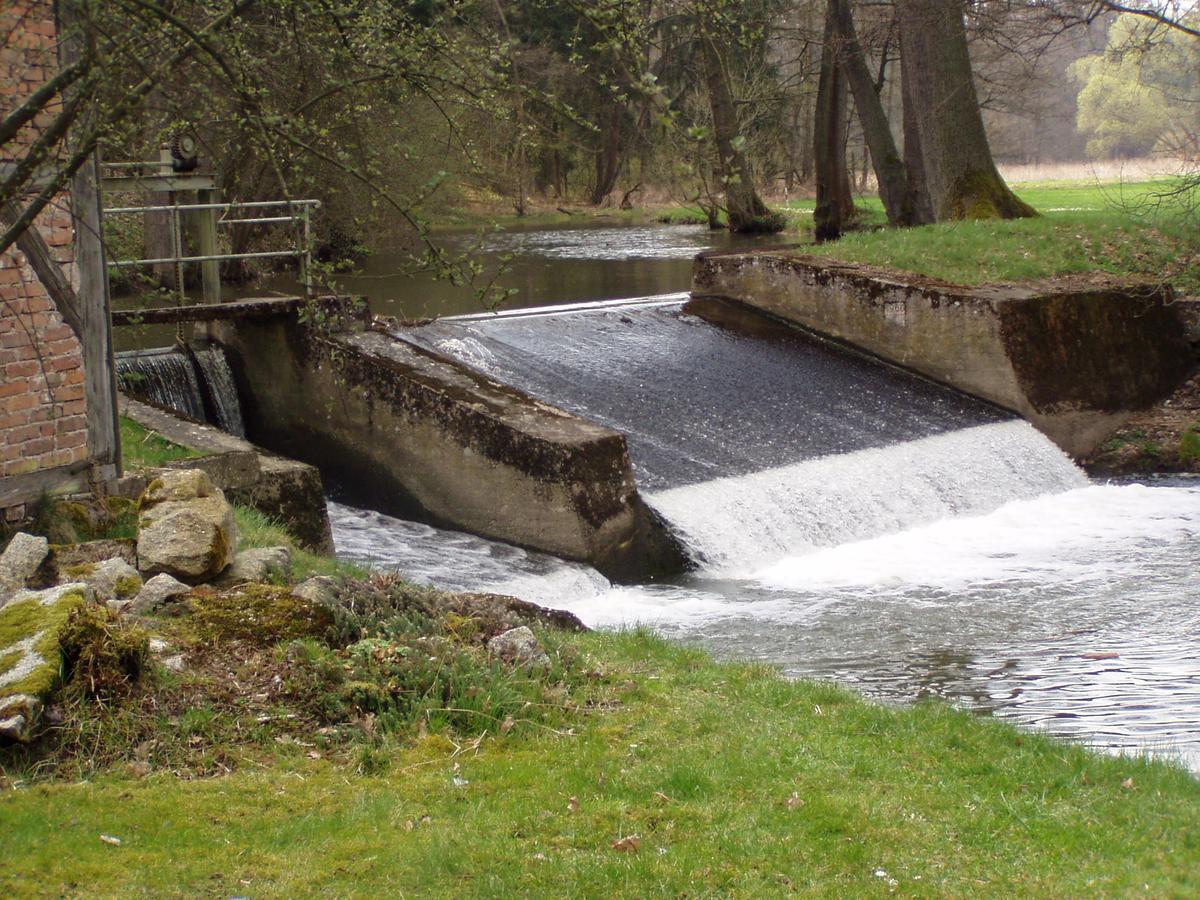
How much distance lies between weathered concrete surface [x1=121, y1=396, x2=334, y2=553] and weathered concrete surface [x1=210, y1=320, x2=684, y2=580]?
81 cm

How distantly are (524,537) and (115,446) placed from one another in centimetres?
386

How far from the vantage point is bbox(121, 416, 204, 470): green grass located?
31.1ft

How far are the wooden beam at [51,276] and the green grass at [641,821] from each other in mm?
4119

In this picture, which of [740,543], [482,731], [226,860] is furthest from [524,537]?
[226,860]

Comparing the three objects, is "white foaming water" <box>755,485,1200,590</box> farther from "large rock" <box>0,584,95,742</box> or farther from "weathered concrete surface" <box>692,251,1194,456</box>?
"large rock" <box>0,584,95,742</box>

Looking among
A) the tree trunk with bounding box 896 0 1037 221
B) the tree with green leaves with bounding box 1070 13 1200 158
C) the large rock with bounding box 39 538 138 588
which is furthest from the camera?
the tree trunk with bounding box 896 0 1037 221

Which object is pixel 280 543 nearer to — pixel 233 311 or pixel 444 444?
pixel 444 444

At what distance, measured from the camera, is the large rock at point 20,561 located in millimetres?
6676

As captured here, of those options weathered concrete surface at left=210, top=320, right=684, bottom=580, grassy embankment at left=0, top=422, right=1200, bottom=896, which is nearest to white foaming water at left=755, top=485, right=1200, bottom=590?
weathered concrete surface at left=210, top=320, right=684, bottom=580

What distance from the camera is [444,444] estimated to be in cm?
1200

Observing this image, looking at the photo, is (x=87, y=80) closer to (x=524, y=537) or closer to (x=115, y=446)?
(x=115, y=446)

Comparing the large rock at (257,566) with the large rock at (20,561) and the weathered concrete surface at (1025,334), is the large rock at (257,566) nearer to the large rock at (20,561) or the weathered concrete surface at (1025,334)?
the large rock at (20,561)

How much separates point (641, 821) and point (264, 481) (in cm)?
594

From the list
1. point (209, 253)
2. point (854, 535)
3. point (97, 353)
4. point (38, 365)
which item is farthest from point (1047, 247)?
point (38, 365)
